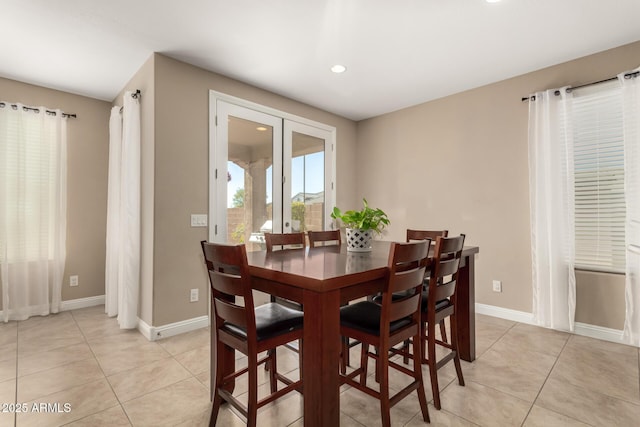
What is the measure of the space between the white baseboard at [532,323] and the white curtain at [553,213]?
0.11m

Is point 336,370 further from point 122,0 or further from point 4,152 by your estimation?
point 4,152

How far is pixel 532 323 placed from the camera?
3148 mm

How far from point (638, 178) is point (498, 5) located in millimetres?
1828

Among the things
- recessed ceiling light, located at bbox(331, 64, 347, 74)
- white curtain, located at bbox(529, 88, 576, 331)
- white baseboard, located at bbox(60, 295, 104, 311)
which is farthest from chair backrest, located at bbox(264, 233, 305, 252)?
white baseboard, located at bbox(60, 295, 104, 311)

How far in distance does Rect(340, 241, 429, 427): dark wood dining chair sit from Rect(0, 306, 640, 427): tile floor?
0.28 m

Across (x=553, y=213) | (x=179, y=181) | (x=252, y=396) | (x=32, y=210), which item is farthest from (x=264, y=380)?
(x=32, y=210)

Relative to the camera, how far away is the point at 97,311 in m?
3.61

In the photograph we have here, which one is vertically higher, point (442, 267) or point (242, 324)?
point (442, 267)

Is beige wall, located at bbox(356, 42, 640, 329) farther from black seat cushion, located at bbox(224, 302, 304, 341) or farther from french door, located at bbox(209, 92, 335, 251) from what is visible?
black seat cushion, located at bbox(224, 302, 304, 341)

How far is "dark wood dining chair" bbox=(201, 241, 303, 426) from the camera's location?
53.6 inches

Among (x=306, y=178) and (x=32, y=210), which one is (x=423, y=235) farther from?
(x=32, y=210)

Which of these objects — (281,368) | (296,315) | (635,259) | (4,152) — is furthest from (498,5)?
(4,152)

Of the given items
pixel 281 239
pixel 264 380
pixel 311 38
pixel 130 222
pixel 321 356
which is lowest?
pixel 264 380

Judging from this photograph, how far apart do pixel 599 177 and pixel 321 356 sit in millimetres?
3149
